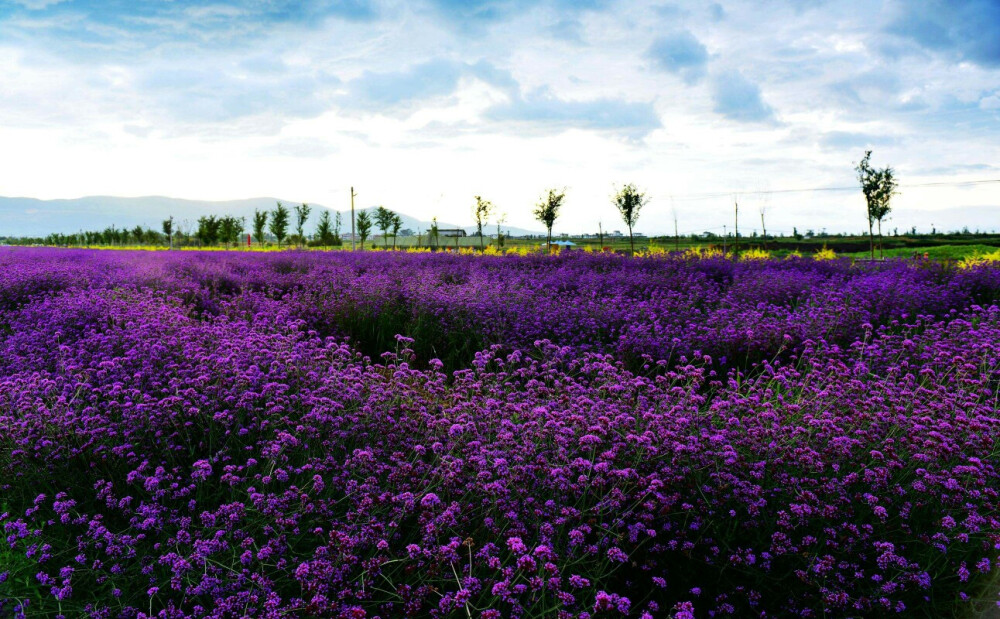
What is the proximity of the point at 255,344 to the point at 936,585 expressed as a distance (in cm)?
421

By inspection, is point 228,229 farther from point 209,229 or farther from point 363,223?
point 363,223

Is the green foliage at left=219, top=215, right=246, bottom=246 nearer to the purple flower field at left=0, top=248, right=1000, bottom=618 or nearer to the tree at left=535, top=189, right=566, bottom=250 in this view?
the tree at left=535, top=189, right=566, bottom=250

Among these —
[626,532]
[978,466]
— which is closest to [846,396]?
[978,466]

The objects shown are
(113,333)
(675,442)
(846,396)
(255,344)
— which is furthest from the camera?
(113,333)

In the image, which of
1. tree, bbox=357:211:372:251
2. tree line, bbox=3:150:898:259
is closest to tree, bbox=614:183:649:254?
tree line, bbox=3:150:898:259

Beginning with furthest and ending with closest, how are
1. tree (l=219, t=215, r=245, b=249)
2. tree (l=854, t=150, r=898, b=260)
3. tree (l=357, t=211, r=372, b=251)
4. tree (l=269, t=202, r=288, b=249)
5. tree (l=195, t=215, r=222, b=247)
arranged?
1. tree (l=219, t=215, r=245, b=249)
2. tree (l=195, t=215, r=222, b=247)
3. tree (l=357, t=211, r=372, b=251)
4. tree (l=269, t=202, r=288, b=249)
5. tree (l=854, t=150, r=898, b=260)

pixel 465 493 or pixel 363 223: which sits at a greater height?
pixel 363 223

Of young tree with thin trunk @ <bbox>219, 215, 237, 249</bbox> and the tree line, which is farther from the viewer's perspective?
young tree with thin trunk @ <bbox>219, 215, 237, 249</bbox>

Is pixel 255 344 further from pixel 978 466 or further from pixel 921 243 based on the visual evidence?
pixel 921 243

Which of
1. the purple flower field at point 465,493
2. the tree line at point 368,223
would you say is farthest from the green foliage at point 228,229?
the purple flower field at point 465,493

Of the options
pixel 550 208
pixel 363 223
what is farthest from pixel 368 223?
pixel 550 208

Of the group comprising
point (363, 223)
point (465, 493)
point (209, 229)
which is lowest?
point (465, 493)

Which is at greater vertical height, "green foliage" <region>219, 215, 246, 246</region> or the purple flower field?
"green foliage" <region>219, 215, 246, 246</region>

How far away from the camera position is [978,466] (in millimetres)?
2926
